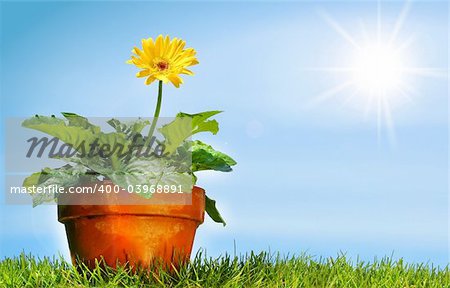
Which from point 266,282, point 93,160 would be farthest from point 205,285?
point 93,160

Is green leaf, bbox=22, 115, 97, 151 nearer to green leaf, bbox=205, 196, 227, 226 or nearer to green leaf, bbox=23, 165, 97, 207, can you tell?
green leaf, bbox=23, 165, 97, 207

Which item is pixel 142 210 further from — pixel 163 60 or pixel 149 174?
pixel 163 60

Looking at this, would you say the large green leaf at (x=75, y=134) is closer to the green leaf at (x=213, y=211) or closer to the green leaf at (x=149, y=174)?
the green leaf at (x=149, y=174)

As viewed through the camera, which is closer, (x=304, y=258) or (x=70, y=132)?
(x=70, y=132)

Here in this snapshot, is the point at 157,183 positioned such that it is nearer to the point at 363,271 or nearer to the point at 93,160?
the point at 93,160

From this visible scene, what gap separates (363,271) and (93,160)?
1654 millimetres

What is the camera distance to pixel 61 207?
3.31m

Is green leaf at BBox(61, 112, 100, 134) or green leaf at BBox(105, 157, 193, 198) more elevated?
green leaf at BBox(61, 112, 100, 134)

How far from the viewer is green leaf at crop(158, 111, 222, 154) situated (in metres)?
3.24

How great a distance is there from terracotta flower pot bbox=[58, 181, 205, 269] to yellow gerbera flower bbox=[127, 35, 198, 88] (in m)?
0.58

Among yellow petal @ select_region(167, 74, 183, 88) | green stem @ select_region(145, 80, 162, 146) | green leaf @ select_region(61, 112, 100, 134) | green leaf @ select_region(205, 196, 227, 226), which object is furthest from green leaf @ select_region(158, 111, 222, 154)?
green leaf @ select_region(205, 196, 227, 226)

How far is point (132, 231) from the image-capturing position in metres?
3.17

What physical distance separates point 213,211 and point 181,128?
0.60 meters

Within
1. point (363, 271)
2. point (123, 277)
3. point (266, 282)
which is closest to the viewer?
point (123, 277)
